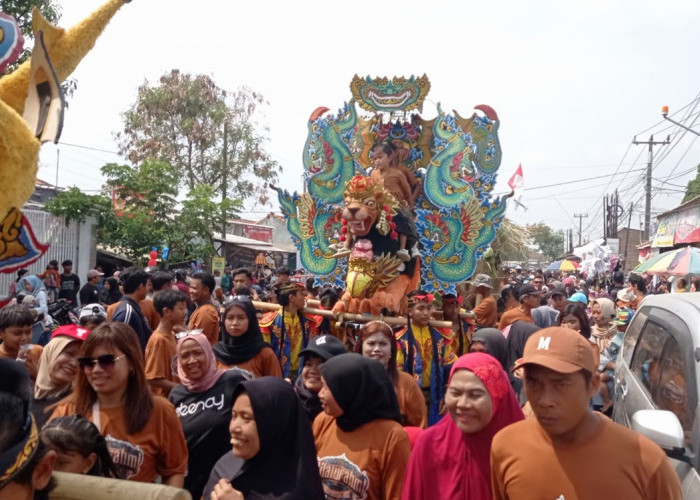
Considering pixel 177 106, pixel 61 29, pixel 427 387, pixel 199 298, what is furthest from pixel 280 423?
pixel 177 106

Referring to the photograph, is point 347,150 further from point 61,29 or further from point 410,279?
point 61,29

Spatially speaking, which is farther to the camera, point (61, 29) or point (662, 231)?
point (662, 231)

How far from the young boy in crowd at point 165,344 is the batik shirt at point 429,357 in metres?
1.80

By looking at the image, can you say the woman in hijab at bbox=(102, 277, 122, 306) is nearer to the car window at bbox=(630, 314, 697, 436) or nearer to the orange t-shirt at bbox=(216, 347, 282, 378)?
the orange t-shirt at bbox=(216, 347, 282, 378)

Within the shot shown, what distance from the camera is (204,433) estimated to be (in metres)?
3.75

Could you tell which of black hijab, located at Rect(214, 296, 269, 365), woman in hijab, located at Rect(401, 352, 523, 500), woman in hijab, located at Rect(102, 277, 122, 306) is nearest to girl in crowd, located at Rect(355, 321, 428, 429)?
black hijab, located at Rect(214, 296, 269, 365)

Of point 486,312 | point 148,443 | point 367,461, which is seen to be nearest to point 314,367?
point 367,461

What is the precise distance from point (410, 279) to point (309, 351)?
3315 mm

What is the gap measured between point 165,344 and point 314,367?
1.57 m

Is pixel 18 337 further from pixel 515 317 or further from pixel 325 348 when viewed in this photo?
pixel 515 317

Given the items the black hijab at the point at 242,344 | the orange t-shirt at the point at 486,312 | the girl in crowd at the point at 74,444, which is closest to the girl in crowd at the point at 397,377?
the black hijab at the point at 242,344

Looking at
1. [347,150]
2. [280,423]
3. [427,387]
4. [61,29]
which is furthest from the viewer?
[347,150]

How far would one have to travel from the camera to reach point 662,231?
92.0ft

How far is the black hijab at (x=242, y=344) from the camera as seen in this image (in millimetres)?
5129
